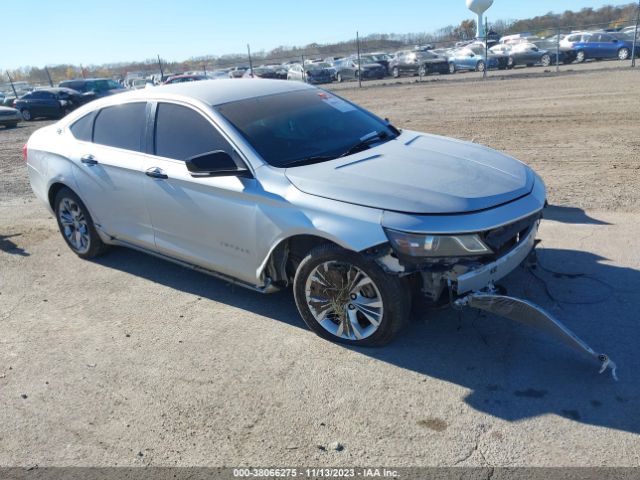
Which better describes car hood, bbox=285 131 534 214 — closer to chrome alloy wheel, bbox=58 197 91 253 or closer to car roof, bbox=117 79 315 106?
car roof, bbox=117 79 315 106

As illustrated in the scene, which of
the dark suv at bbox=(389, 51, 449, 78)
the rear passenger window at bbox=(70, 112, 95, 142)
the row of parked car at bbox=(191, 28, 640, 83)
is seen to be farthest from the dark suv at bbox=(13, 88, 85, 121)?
the rear passenger window at bbox=(70, 112, 95, 142)

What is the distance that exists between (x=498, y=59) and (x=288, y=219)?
29.0m

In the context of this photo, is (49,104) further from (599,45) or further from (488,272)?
(599,45)

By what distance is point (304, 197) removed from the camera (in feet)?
12.8

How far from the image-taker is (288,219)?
3963 millimetres

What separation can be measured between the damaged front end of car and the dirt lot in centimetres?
35

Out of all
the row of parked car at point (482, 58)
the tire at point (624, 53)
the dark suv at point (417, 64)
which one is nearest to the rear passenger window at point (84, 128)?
the row of parked car at point (482, 58)

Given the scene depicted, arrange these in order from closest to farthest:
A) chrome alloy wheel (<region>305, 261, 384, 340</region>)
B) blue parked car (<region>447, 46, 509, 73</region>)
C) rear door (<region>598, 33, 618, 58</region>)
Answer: chrome alloy wheel (<region>305, 261, 384, 340</region>) < rear door (<region>598, 33, 618, 58</region>) < blue parked car (<region>447, 46, 509, 73</region>)

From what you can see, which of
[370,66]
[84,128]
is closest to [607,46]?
[370,66]

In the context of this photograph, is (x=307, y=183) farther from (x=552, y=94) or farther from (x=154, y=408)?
(x=552, y=94)

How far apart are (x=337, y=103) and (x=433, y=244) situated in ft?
7.54

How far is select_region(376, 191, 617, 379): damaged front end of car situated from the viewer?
11.4ft

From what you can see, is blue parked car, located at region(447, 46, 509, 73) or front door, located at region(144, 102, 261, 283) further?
blue parked car, located at region(447, 46, 509, 73)

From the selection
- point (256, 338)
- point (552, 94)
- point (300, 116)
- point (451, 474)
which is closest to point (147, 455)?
point (256, 338)
